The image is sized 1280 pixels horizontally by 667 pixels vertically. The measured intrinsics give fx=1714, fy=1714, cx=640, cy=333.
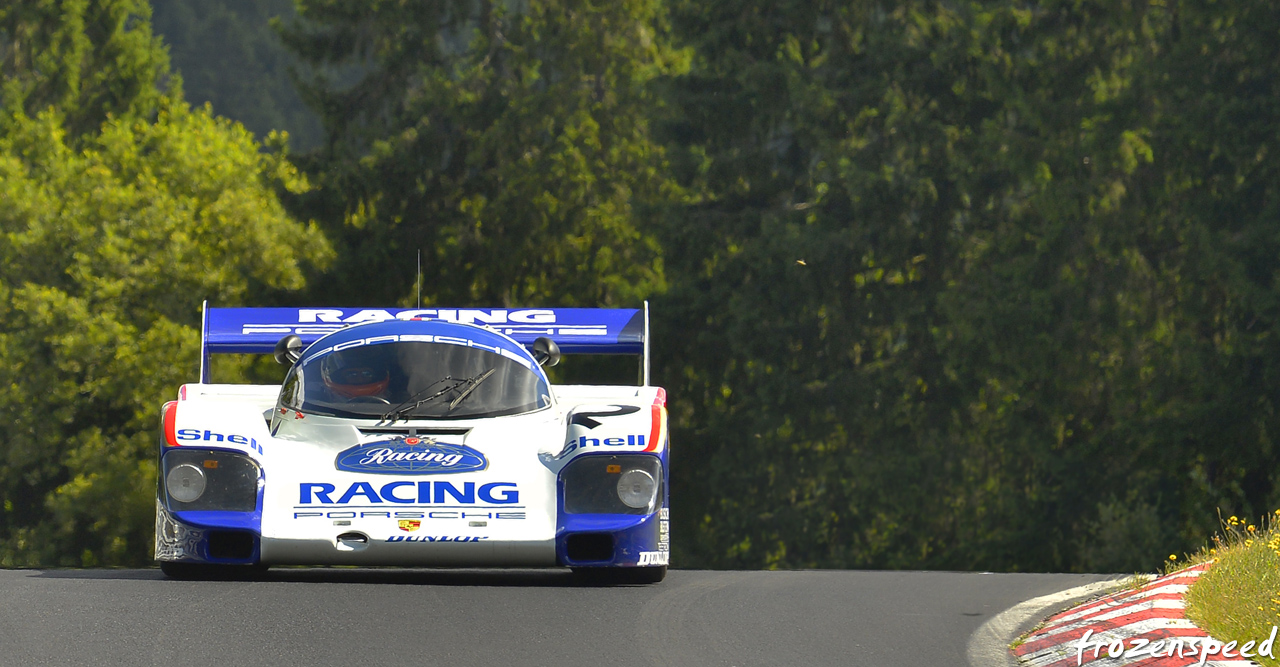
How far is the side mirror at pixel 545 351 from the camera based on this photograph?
1204cm

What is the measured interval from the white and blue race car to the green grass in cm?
309

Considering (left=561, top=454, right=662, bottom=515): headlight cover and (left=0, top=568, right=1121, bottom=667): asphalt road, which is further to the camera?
(left=561, top=454, right=662, bottom=515): headlight cover

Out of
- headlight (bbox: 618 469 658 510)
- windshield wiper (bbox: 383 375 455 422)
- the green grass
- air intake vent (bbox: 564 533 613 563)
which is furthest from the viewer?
windshield wiper (bbox: 383 375 455 422)

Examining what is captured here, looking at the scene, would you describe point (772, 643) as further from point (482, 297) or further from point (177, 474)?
point (482, 297)

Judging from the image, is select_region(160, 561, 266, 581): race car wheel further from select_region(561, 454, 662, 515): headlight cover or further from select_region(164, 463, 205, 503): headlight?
select_region(561, 454, 662, 515): headlight cover

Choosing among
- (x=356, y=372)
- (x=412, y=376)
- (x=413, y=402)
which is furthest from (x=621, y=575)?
(x=356, y=372)

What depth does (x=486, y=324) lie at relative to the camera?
42.6 ft

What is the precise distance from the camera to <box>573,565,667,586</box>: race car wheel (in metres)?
10.4

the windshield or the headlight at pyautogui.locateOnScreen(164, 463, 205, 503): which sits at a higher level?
the windshield

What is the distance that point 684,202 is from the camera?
3756 centimetres

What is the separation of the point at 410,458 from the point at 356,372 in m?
1.03
